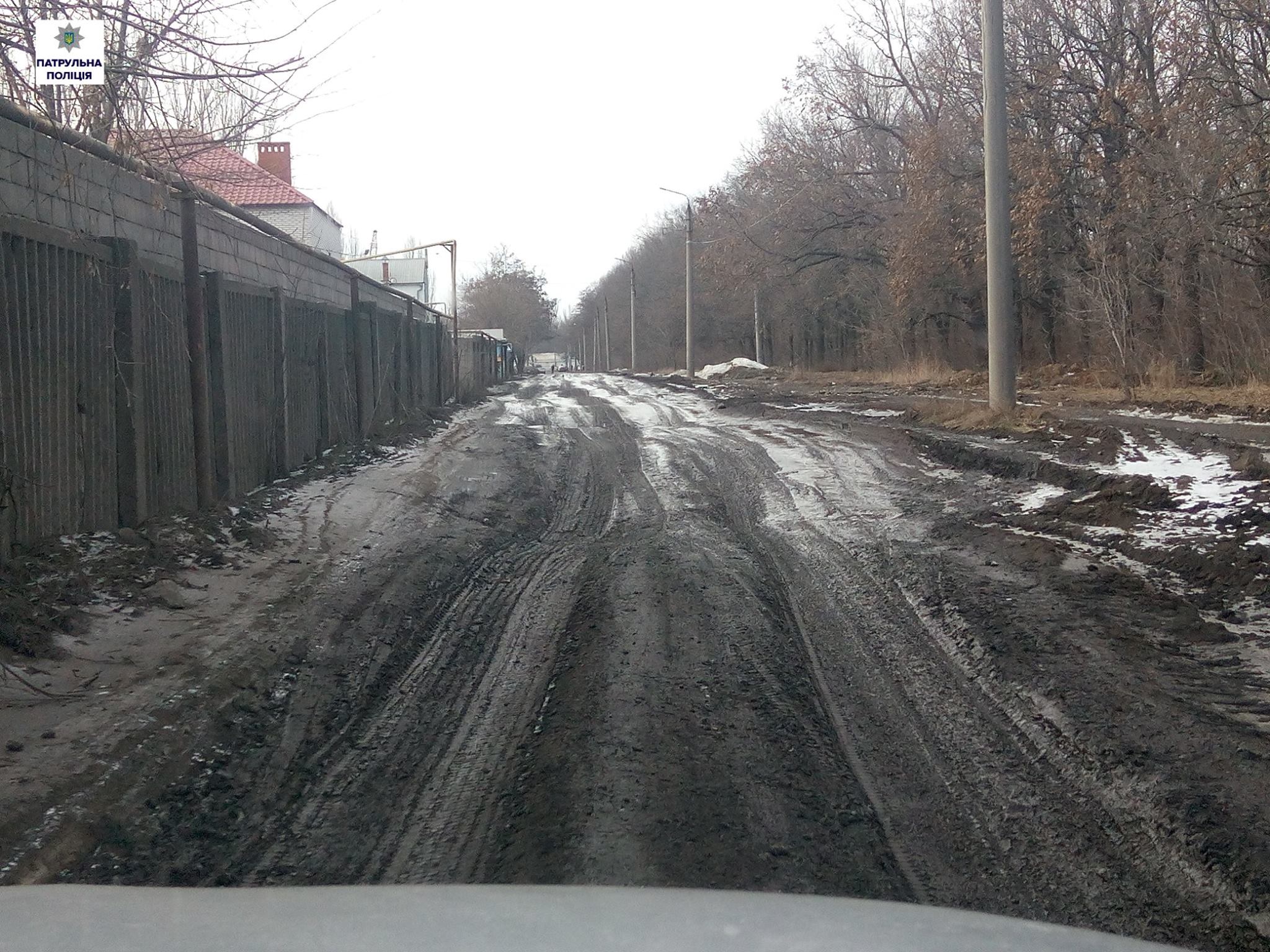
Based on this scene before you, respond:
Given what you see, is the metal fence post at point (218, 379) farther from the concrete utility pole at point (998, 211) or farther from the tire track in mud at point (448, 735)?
the concrete utility pole at point (998, 211)

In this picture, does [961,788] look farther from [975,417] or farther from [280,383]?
[975,417]

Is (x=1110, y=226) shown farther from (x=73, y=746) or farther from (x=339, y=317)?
(x=73, y=746)

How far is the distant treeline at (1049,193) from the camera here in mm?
17719

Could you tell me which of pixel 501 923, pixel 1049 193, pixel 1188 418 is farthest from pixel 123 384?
pixel 1049 193

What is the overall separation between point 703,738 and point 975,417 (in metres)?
12.0

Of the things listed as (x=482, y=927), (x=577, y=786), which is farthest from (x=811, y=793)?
(x=482, y=927)

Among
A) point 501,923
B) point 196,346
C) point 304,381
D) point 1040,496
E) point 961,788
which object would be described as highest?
point 196,346

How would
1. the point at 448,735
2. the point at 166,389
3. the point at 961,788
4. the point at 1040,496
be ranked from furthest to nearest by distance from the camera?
1. the point at 1040,496
2. the point at 166,389
3. the point at 448,735
4. the point at 961,788

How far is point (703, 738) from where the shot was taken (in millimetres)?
4410

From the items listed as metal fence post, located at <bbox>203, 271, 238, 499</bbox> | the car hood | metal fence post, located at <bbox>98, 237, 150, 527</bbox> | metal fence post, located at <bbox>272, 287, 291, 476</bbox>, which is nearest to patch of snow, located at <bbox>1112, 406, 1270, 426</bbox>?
metal fence post, located at <bbox>272, 287, 291, 476</bbox>

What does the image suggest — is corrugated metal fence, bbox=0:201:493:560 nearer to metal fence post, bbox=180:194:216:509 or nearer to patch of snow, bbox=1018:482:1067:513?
metal fence post, bbox=180:194:216:509

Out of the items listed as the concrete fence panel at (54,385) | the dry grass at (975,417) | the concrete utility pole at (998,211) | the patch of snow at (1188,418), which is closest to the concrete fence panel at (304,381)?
the concrete fence panel at (54,385)

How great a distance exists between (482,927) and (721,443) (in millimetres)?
14126

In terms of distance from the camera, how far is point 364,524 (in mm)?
9320
